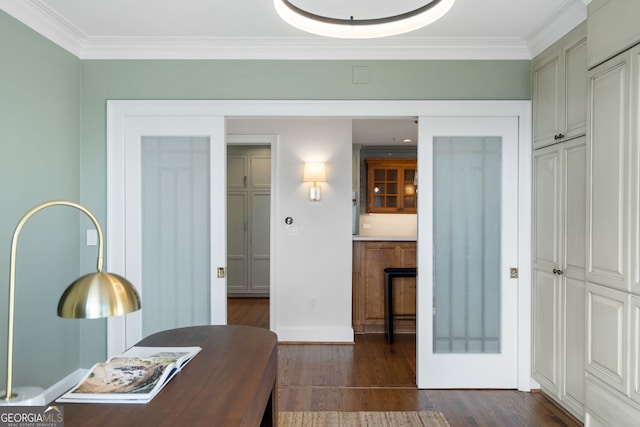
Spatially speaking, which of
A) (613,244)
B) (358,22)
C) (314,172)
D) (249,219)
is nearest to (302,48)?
(358,22)

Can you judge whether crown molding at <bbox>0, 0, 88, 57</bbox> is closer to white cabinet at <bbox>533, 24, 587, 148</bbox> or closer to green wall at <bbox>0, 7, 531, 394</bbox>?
green wall at <bbox>0, 7, 531, 394</bbox>

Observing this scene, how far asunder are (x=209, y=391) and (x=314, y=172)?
323cm

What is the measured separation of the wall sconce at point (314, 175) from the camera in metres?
4.51

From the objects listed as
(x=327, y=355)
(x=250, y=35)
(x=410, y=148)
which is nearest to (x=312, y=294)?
(x=327, y=355)

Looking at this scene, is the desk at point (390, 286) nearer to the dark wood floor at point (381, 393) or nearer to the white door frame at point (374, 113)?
the dark wood floor at point (381, 393)

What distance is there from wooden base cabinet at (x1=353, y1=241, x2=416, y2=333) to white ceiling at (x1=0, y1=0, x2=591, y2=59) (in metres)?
2.14

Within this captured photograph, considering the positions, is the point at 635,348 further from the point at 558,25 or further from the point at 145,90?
the point at 145,90

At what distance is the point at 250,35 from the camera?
10.5 ft

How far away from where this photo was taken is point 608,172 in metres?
2.25

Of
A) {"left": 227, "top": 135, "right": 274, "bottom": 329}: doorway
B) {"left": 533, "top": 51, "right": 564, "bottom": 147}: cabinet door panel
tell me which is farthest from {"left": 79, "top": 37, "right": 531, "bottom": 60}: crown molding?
{"left": 227, "top": 135, "right": 274, "bottom": 329}: doorway

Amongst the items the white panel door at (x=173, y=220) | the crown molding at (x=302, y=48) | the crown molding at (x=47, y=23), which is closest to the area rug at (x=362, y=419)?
the white panel door at (x=173, y=220)

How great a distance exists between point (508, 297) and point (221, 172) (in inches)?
92.3

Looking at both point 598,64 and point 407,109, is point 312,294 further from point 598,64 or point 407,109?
point 598,64

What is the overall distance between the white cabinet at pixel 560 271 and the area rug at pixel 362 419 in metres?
0.83
